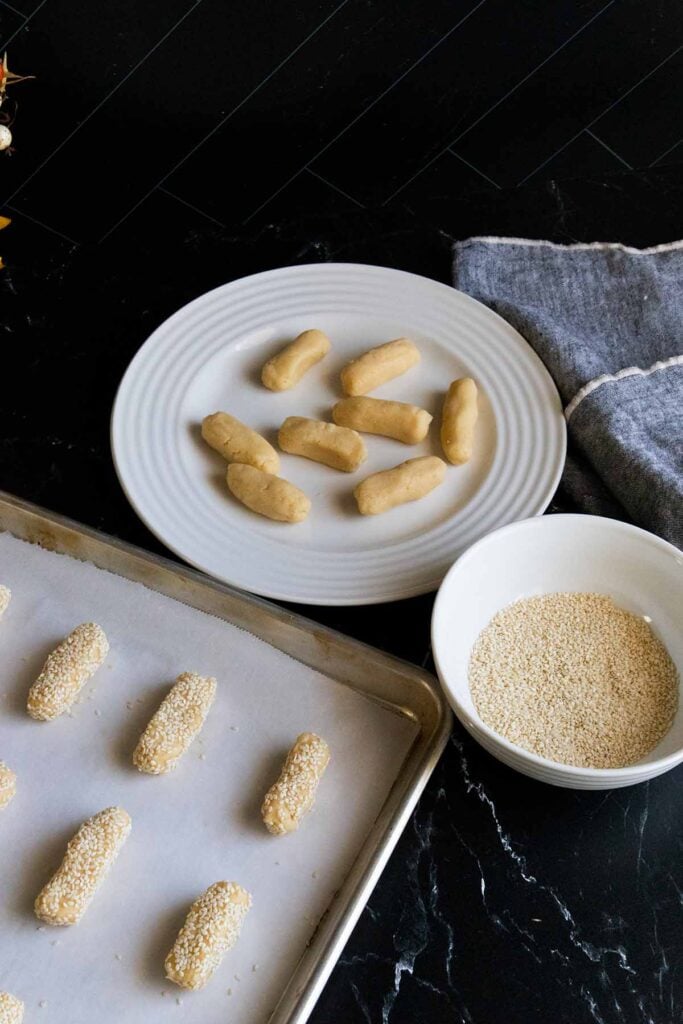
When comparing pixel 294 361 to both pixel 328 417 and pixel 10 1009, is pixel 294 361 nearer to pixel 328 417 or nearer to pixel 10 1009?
pixel 328 417

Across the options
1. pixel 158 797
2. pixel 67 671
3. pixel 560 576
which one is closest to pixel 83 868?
pixel 158 797

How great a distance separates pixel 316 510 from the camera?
1133 millimetres

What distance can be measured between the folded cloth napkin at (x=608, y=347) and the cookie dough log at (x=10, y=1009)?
75 cm

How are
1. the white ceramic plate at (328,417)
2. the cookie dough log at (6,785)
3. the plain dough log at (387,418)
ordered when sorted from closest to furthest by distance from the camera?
the cookie dough log at (6,785) → the white ceramic plate at (328,417) → the plain dough log at (387,418)

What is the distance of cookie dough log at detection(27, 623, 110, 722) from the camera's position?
96 cm

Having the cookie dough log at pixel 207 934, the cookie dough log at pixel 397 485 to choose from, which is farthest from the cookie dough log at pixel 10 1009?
the cookie dough log at pixel 397 485

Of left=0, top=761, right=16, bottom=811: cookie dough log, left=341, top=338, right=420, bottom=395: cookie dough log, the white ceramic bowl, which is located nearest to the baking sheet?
left=0, top=761, right=16, bottom=811: cookie dough log

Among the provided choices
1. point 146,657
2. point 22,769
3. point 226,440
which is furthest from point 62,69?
point 22,769

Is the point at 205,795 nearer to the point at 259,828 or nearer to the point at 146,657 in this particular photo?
the point at 259,828

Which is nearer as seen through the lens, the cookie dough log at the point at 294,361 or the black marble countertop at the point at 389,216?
the black marble countertop at the point at 389,216

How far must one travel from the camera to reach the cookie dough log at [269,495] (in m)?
1.09

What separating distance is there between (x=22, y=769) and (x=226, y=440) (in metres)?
0.42

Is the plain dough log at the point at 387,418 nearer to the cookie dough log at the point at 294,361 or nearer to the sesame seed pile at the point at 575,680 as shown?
the cookie dough log at the point at 294,361

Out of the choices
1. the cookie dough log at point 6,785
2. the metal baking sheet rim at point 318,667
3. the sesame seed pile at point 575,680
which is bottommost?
the sesame seed pile at point 575,680
